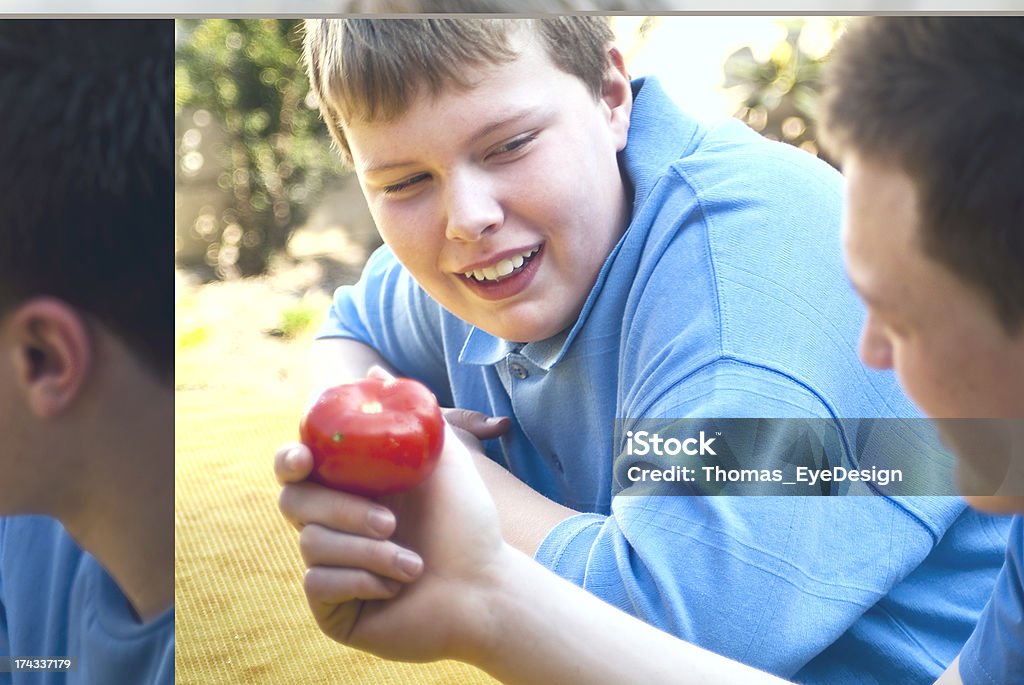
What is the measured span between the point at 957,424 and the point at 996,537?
212 millimetres

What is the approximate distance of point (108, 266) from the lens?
2.00 meters

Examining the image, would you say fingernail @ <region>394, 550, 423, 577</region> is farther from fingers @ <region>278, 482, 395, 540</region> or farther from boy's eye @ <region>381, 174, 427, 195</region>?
boy's eye @ <region>381, 174, 427, 195</region>

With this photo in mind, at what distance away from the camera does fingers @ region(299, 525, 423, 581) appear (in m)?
1.79

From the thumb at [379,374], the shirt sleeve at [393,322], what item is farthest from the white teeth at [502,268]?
the thumb at [379,374]

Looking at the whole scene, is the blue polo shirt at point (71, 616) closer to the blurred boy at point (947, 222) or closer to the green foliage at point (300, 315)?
the green foliage at point (300, 315)

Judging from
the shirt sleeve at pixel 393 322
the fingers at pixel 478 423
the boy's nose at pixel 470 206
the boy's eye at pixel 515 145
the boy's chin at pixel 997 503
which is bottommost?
the boy's chin at pixel 997 503

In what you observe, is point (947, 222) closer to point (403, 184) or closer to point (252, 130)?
point (403, 184)

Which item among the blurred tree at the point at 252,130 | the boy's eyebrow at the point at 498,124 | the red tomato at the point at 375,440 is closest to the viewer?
the red tomato at the point at 375,440

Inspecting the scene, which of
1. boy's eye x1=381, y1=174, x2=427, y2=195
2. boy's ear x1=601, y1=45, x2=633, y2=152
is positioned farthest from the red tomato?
boy's ear x1=601, y1=45, x2=633, y2=152

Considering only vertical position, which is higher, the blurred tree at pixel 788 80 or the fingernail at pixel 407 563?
the blurred tree at pixel 788 80

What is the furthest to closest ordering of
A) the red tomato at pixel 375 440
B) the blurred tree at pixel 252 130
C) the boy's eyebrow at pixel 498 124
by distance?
the blurred tree at pixel 252 130, the boy's eyebrow at pixel 498 124, the red tomato at pixel 375 440

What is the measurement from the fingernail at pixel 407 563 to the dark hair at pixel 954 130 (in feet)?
3.27

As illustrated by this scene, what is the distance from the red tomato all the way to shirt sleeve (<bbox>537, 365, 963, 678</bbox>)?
0.97ft

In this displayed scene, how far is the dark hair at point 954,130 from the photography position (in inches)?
70.6
